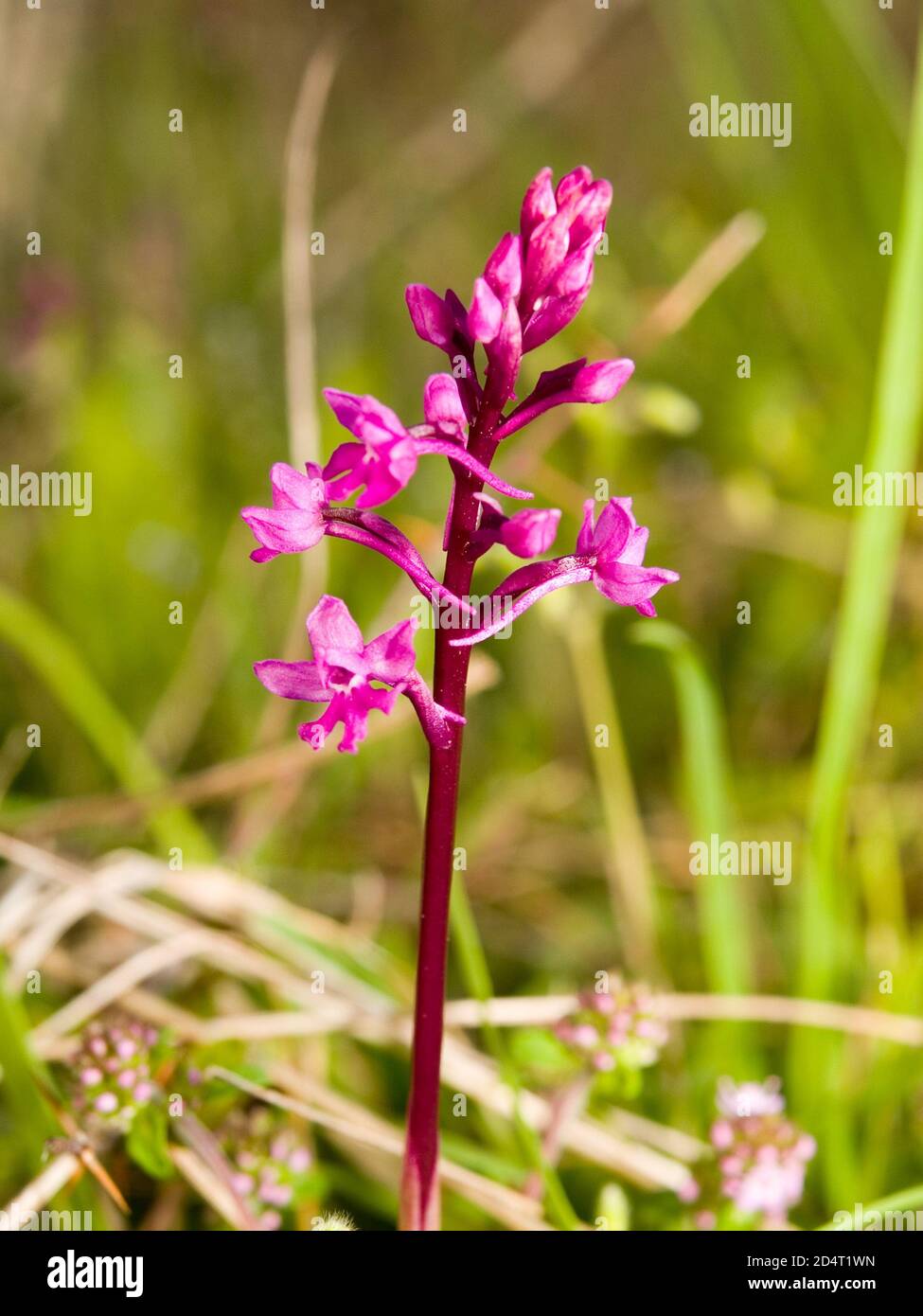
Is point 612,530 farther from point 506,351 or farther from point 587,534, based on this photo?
point 506,351

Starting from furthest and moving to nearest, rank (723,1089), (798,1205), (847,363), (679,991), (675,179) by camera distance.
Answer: (675,179), (847,363), (679,991), (798,1205), (723,1089)

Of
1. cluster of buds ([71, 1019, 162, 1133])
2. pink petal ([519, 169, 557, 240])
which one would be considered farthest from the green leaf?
pink petal ([519, 169, 557, 240])

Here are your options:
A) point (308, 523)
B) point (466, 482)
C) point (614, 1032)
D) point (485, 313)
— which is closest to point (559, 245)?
point (485, 313)

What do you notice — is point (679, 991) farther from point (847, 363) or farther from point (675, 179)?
point (675, 179)

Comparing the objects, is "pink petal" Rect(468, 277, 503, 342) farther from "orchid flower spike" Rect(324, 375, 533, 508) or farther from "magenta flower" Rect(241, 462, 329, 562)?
"magenta flower" Rect(241, 462, 329, 562)

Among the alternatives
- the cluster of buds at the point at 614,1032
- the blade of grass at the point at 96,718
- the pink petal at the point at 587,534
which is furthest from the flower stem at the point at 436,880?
the blade of grass at the point at 96,718
